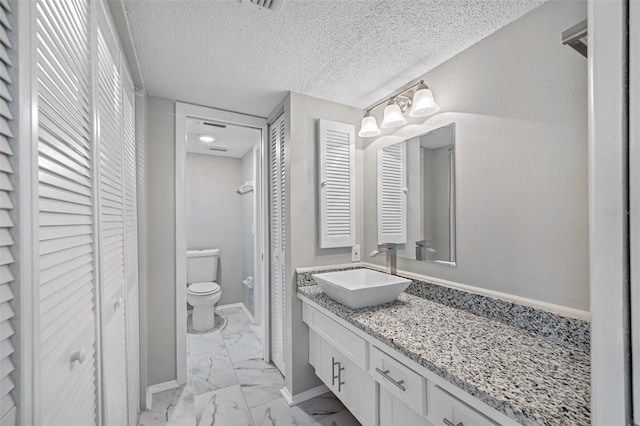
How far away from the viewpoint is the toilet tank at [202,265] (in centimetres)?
348

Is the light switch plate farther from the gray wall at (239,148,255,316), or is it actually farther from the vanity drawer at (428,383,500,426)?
the gray wall at (239,148,255,316)

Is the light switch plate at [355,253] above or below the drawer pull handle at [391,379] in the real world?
above

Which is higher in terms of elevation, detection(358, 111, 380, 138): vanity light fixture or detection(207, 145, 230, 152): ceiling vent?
detection(207, 145, 230, 152): ceiling vent

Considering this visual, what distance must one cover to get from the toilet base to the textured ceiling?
2.30m

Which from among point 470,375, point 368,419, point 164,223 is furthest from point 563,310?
point 164,223

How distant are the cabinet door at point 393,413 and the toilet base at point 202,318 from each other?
246cm

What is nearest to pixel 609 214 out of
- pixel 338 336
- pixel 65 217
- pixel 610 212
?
pixel 610 212

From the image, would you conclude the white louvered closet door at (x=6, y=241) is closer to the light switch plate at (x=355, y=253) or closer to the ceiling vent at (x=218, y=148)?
Answer: the light switch plate at (x=355, y=253)

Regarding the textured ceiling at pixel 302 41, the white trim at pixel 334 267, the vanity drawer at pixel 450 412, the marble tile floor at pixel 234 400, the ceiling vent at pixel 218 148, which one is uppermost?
the textured ceiling at pixel 302 41

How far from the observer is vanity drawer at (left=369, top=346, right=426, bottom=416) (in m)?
0.99

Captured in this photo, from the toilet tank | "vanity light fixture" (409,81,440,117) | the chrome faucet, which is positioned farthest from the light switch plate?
the toilet tank

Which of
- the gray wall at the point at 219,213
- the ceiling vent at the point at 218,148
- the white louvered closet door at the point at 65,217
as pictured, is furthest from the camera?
the gray wall at the point at 219,213

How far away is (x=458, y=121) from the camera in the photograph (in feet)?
4.90

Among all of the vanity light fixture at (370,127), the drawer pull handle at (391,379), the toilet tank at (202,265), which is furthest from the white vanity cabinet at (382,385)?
the toilet tank at (202,265)
